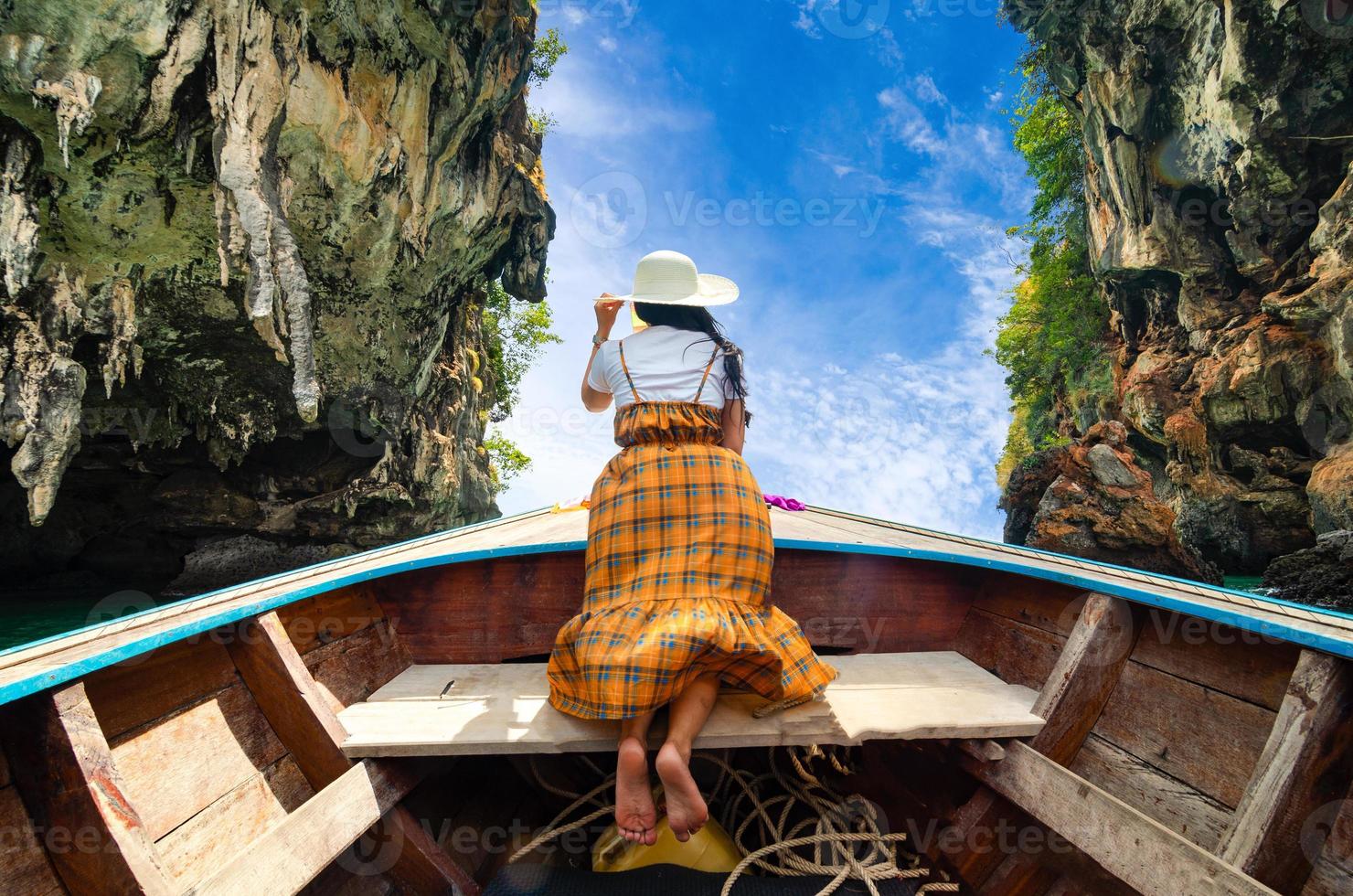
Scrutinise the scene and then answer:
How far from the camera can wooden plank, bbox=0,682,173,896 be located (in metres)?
0.89

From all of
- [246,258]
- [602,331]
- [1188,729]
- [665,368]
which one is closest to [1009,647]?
[1188,729]

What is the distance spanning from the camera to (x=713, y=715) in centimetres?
145

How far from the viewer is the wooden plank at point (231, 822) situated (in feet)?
3.49

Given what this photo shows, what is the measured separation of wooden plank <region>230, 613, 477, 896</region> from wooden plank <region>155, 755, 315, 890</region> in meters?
0.04

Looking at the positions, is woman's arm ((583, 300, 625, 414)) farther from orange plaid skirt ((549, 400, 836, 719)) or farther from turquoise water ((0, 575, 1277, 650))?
turquoise water ((0, 575, 1277, 650))

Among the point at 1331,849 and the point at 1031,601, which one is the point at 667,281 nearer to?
the point at 1031,601

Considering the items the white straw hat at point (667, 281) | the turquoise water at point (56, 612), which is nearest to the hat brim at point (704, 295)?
the white straw hat at point (667, 281)

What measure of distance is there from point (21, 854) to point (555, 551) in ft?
4.31

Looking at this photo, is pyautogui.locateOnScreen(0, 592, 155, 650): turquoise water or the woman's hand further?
pyautogui.locateOnScreen(0, 592, 155, 650): turquoise water

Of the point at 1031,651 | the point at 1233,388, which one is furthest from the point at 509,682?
the point at 1233,388

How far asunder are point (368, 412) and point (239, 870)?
30.7ft

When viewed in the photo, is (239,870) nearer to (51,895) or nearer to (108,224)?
(51,895)

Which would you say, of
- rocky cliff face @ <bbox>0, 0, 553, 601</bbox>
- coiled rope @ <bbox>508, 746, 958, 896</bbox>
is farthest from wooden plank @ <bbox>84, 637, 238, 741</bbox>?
rocky cliff face @ <bbox>0, 0, 553, 601</bbox>

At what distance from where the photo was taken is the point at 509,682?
5.65ft
